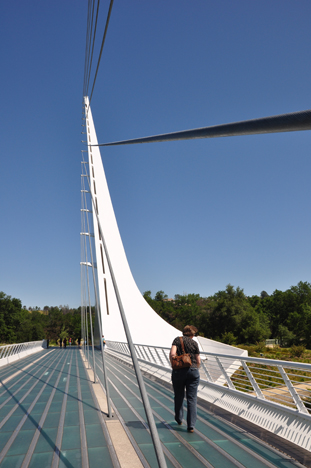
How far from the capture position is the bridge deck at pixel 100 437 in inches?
122

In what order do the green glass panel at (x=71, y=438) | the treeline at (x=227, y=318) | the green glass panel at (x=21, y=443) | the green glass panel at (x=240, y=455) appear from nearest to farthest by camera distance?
the green glass panel at (x=240, y=455) < the green glass panel at (x=21, y=443) < the green glass panel at (x=71, y=438) < the treeline at (x=227, y=318)

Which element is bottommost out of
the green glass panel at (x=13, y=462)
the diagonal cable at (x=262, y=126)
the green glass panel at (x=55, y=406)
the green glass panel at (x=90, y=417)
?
the green glass panel at (x=55, y=406)

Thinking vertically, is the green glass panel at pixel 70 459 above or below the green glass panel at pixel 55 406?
above

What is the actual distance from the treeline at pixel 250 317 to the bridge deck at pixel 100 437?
48.0 meters

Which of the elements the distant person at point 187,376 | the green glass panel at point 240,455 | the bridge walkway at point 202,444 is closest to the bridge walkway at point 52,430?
the bridge walkway at point 202,444

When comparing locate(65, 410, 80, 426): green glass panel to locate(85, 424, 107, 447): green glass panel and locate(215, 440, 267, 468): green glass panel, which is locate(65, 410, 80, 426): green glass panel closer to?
locate(85, 424, 107, 447): green glass panel

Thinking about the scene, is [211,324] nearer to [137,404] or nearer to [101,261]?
[101,261]

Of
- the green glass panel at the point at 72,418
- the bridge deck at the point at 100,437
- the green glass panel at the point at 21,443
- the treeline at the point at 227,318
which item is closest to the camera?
the bridge deck at the point at 100,437

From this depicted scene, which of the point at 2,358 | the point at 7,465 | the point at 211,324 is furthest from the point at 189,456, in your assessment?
the point at 211,324

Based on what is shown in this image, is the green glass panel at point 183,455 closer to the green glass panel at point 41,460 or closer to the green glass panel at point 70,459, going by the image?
the green glass panel at point 70,459

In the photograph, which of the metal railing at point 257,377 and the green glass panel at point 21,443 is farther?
the metal railing at point 257,377

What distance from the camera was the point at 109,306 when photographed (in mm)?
27359

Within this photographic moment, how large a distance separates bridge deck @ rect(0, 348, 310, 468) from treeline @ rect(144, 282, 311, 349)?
4800 cm

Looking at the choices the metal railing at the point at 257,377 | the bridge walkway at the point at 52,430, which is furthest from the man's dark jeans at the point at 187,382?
the bridge walkway at the point at 52,430
